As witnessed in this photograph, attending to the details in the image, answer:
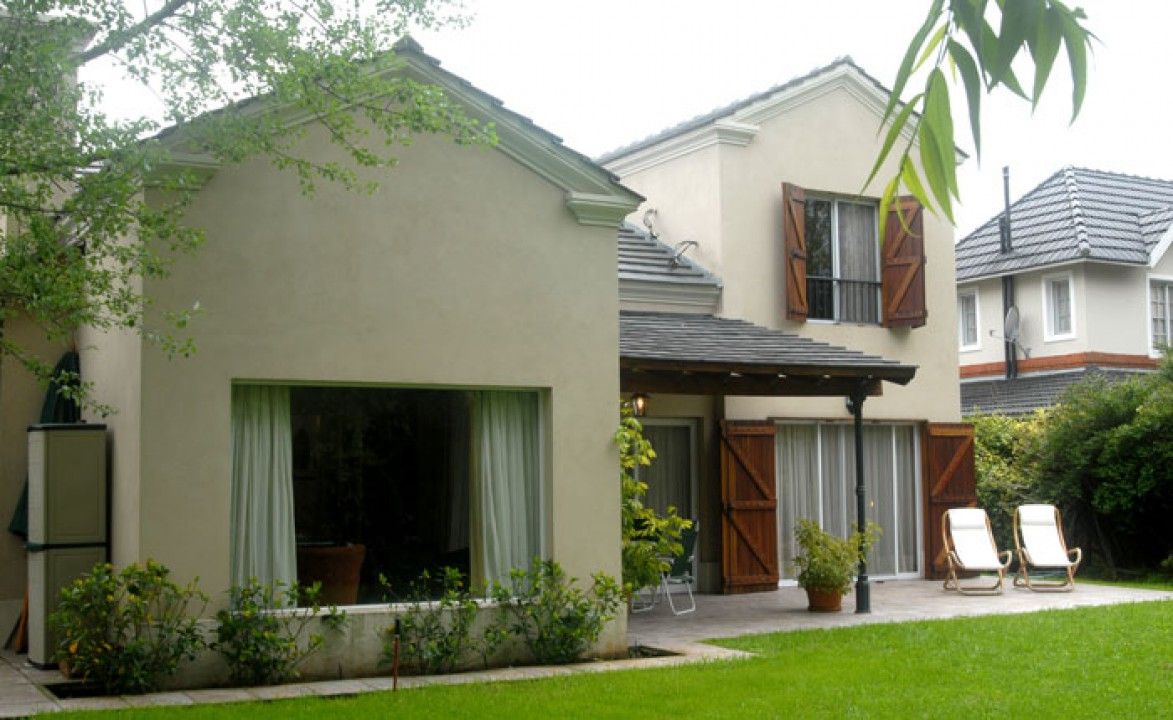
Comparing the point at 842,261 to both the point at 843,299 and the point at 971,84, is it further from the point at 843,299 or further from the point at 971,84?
the point at 971,84

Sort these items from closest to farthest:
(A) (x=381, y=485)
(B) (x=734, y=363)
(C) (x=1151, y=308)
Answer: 1. (A) (x=381, y=485)
2. (B) (x=734, y=363)
3. (C) (x=1151, y=308)

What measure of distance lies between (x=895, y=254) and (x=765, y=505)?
4.08 m

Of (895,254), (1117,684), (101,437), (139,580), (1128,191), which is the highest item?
(1128,191)

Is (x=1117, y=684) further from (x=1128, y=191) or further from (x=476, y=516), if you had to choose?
(x=1128, y=191)

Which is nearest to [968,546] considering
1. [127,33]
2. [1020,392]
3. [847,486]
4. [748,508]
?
[847,486]

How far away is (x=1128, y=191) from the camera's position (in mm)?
25562

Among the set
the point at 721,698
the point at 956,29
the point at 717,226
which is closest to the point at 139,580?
the point at 721,698

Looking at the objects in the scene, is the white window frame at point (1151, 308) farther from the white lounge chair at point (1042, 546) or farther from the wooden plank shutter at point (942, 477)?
the white lounge chair at point (1042, 546)

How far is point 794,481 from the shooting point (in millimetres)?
16891

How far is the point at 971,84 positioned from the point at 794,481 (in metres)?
15.2

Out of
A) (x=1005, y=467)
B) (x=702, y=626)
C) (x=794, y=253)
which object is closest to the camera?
(x=702, y=626)

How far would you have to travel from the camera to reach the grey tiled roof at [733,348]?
13.3 metres

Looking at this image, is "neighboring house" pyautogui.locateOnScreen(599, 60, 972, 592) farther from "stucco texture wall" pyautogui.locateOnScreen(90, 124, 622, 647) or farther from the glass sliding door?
"stucco texture wall" pyautogui.locateOnScreen(90, 124, 622, 647)

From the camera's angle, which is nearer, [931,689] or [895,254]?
[931,689]
